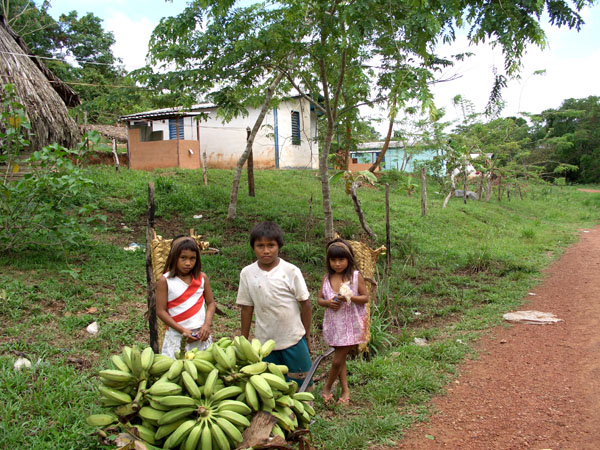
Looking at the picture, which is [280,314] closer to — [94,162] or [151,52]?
[151,52]

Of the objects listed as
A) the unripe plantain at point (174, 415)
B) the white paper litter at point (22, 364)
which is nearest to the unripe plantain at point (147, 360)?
the unripe plantain at point (174, 415)

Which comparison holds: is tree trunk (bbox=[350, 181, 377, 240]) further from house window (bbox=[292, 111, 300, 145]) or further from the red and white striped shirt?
house window (bbox=[292, 111, 300, 145])

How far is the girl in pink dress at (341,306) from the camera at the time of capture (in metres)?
Answer: 3.65

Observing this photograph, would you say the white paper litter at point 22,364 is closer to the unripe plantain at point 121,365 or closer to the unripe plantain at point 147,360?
the unripe plantain at point 121,365

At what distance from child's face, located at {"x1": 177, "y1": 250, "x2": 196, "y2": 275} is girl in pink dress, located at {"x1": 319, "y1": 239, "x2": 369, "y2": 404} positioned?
1100mm

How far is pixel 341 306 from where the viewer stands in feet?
12.3

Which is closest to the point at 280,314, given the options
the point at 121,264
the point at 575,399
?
the point at 575,399

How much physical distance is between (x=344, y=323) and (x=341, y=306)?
0.14 metres

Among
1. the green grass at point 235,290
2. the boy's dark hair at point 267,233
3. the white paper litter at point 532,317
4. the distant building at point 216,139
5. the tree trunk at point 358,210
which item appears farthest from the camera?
the distant building at point 216,139

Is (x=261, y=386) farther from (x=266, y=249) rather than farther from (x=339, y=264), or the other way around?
(x=339, y=264)

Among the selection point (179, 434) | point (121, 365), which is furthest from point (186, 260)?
point (179, 434)

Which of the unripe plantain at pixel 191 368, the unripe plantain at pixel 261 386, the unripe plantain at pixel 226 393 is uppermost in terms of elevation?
the unripe plantain at pixel 191 368

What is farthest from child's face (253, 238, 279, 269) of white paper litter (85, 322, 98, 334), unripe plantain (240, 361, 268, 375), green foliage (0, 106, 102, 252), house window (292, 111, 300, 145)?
house window (292, 111, 300, 145)

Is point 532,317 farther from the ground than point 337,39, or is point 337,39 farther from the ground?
point 337,39
